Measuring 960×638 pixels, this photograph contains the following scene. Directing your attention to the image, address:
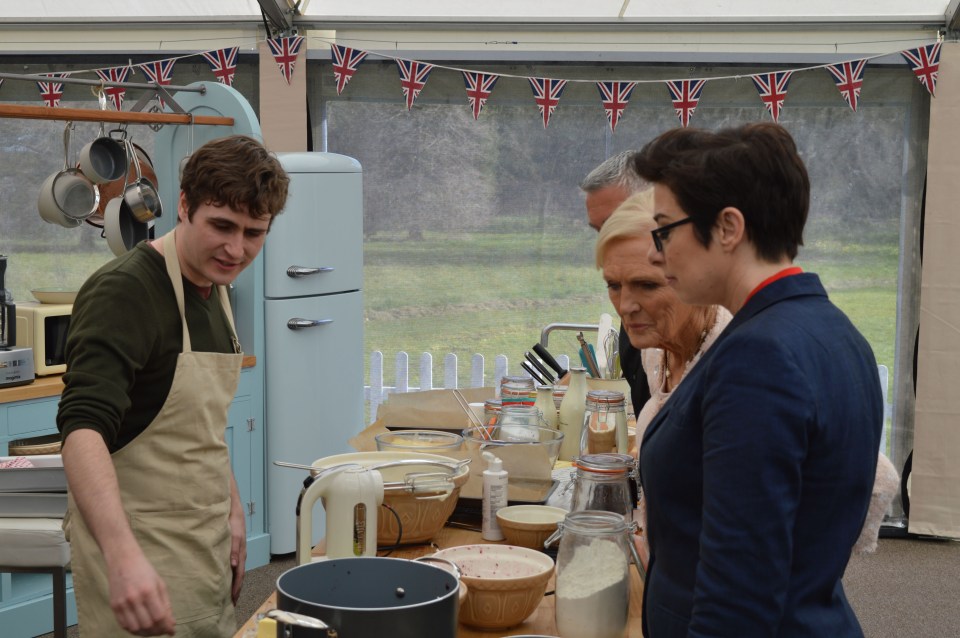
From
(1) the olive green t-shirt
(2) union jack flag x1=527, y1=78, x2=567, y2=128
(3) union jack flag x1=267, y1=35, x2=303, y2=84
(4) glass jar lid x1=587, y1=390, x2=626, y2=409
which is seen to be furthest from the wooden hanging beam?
(4) glass jar lid x1=587, y1=390, x2=626, y2=409

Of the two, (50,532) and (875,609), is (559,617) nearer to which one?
(50,532)

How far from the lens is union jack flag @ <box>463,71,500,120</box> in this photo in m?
5.23

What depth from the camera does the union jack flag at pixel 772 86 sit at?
5.07 metres

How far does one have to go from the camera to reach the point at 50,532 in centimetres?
274

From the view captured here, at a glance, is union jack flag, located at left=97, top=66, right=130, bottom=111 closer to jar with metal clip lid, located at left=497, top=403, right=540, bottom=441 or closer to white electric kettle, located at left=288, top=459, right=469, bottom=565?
jar with metal clip lid, located at left=497, top=403, right=540, bottom=441

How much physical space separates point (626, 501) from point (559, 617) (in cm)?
25

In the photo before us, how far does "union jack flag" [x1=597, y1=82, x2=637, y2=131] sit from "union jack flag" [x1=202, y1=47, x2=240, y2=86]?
1.86 m

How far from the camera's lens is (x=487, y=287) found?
5.66m

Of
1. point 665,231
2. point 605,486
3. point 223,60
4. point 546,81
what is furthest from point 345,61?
point 665,231

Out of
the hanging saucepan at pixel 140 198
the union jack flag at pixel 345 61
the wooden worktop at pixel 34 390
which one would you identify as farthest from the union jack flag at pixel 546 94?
the wooden worktop at pixel 34 390

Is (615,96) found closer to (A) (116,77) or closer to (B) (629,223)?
(A) (116,77)

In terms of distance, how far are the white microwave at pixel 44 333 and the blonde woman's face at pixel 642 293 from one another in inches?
107

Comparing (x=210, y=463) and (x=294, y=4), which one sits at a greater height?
(x=294, y=4)

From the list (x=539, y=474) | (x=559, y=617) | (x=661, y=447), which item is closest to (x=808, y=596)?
(x=661, y=447)
